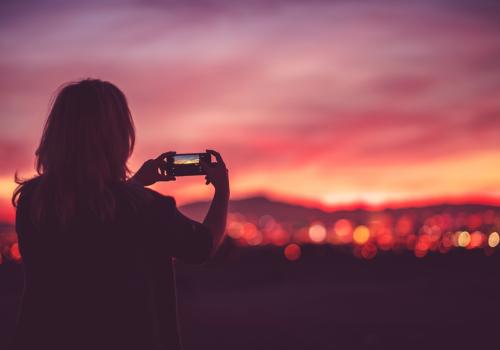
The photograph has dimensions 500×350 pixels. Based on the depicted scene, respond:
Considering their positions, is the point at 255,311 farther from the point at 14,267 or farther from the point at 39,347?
the point at 14,267

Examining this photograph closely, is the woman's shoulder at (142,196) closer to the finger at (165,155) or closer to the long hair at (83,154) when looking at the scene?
the long hair at (83,154)

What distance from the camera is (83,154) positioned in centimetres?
270

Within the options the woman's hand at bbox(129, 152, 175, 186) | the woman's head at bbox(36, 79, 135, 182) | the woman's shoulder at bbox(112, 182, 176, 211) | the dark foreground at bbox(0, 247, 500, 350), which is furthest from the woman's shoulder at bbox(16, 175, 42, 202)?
the dark foreground at bbox(0, 247, 500, 350)

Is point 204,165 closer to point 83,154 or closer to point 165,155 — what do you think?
point 165,155

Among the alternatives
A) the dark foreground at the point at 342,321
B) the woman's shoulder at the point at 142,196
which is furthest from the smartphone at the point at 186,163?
the dark foreground at the point at 342,321

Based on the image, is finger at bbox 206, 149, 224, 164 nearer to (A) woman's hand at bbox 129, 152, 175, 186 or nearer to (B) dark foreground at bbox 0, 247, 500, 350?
(A) woman's hand at bbox 129, 152, 175, 186

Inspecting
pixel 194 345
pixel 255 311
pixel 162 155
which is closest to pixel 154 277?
pixel 162 155

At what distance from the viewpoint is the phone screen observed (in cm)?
335

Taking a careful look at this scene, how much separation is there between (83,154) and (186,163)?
2.48 ft

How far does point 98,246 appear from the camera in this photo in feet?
8.81

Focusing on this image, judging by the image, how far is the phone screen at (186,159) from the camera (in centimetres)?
335

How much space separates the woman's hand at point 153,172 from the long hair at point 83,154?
2.11ft

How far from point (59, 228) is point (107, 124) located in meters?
0.42

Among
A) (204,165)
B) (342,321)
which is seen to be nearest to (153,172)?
(204,165)
